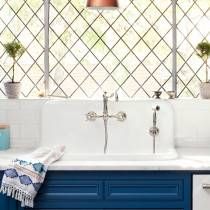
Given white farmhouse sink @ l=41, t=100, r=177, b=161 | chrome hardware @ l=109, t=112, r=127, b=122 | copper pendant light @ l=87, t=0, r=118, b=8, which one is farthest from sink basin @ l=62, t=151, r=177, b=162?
copper pendant light @ l=87, t=0, r=118, b=8

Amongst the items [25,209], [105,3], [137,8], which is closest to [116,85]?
[137,8]

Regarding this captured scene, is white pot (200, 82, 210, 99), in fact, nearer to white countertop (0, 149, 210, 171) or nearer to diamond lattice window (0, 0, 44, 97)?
white countertop (0, 149, 210, 171)

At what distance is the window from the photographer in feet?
13.2

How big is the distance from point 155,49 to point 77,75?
22.9 inches

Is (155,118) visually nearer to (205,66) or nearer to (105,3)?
(205,66)

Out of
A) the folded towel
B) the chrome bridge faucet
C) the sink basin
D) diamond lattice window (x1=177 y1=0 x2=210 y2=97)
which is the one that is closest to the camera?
the folded towel

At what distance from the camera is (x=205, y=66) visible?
4.03 m

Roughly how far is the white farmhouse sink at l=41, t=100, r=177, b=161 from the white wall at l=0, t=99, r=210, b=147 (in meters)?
0.08

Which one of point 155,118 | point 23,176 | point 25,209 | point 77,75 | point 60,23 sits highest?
point 60,23

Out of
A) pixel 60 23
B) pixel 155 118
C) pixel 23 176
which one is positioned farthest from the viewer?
pixel 60 23

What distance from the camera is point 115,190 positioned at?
10.8 feet

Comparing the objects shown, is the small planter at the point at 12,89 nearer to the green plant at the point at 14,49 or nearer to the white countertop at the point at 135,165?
the green plant at the point at 14,49

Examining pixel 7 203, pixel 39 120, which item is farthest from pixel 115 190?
pixel 39 120

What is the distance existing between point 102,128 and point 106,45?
621 millimetres
